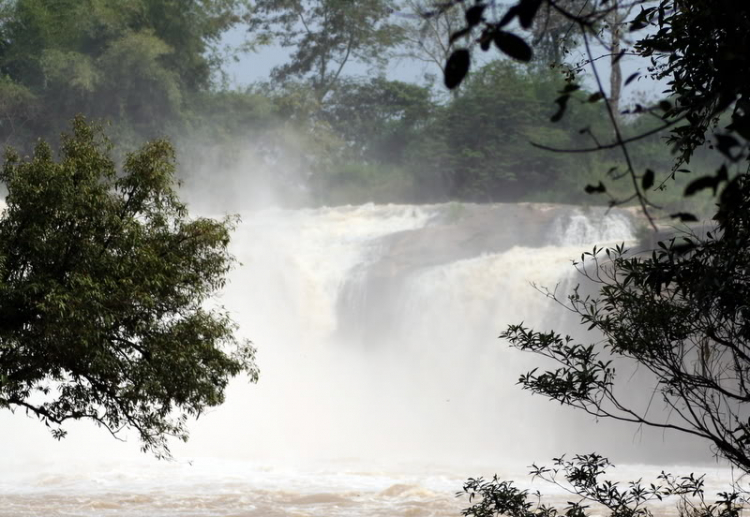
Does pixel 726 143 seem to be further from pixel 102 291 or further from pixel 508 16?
pixel 102 291

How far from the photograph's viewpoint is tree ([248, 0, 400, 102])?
44406mm

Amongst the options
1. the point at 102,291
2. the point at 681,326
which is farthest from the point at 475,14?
the point at 102,291

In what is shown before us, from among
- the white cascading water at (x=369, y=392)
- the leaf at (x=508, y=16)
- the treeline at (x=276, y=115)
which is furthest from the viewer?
the treeline at (x=276, y=115)

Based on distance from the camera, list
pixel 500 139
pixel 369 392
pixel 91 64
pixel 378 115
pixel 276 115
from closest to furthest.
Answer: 1. pixel 369 392
2. pixel 91 64
3. pixel 500 139
4. pixel 276 115
5. pixel 378 115

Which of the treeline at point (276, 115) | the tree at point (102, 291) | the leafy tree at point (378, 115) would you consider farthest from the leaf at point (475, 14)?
the leafy tree at point (378, 115)

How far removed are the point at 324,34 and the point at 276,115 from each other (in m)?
5.80

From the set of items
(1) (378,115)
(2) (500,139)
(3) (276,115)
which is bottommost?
(2) (500,139)

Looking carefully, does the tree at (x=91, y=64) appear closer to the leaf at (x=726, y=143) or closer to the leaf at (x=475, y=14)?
the leaf at (x=475, y=14)

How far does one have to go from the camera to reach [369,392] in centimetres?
2375

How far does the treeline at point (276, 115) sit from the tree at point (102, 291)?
2745 cm

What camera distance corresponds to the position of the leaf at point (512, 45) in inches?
77.7

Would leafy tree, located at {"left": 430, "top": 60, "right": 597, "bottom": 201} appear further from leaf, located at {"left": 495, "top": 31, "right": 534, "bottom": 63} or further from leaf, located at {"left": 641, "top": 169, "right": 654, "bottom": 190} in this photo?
leaf, located at {"left": 495, "top": 31, "right": 534, "bottom": 63}

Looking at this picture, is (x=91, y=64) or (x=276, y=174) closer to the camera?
(x=91, y=64)

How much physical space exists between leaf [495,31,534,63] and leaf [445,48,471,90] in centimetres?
8
